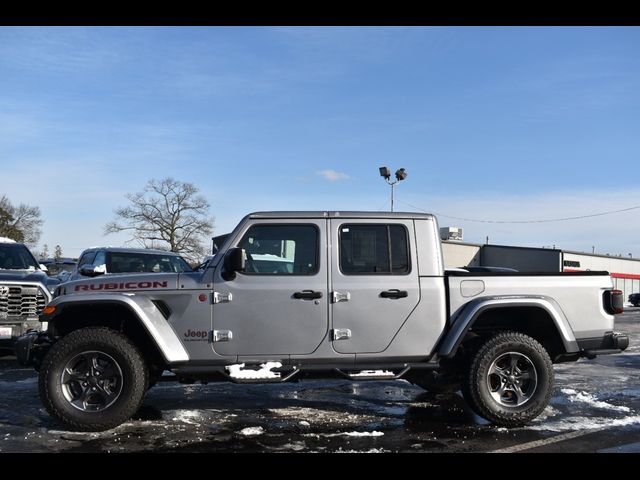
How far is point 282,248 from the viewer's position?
5801mm

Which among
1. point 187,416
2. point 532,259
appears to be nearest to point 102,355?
point 187,416

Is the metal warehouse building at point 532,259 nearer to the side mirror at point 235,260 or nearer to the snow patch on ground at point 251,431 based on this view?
the snow patch on ground at point 251,431

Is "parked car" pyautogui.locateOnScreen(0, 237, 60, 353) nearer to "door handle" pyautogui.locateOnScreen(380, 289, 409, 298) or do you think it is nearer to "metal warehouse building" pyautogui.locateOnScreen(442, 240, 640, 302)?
"door handle" pyautogui.locateOnScreen(380, 289, 409, 298)

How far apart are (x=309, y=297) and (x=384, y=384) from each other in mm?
2927

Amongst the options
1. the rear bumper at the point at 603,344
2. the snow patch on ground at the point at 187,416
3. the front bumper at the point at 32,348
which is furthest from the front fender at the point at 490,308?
Answer: the front bumper at the point at 32,348

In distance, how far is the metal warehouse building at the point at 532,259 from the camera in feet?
138

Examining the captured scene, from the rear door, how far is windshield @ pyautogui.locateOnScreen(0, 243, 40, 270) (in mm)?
6825

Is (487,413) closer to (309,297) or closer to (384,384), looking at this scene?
(309,297)

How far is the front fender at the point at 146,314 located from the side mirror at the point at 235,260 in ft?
2.54
